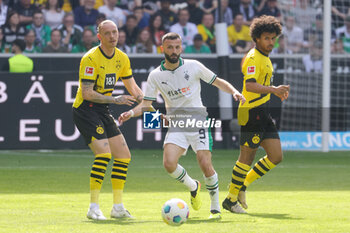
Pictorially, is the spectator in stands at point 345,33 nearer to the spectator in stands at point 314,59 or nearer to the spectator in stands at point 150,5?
the spectator in stands at point 314,59

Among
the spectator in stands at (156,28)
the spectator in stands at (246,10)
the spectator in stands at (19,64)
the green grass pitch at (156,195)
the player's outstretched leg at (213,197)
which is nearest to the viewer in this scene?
the green grass pitch at (156,195)

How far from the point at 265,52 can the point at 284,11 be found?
12562 millimetres

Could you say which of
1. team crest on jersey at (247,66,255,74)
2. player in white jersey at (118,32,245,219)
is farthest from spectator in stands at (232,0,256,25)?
player in white jersey at (118,32,245,219)

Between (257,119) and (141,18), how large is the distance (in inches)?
499

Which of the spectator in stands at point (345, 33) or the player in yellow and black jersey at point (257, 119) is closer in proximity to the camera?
the player in yellow and black jersey at point (257, 119)

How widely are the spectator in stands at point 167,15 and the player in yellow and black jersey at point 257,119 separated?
41.6 feet

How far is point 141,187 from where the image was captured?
38.8 feet

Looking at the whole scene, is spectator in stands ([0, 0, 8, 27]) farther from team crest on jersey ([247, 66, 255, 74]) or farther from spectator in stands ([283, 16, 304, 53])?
team crest on jersey ([247, 66, 255, 74])

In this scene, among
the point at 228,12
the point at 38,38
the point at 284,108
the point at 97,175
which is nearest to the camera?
the point at 97,175

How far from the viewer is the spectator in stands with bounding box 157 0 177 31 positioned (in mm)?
21928

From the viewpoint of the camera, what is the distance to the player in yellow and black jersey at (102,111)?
8.74 metres

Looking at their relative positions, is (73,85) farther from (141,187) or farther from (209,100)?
(141,187)

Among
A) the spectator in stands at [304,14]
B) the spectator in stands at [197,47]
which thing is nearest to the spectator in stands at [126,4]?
the spectator in stands at [197,47]

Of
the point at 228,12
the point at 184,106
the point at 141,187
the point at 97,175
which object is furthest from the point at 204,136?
the point at 228,12
